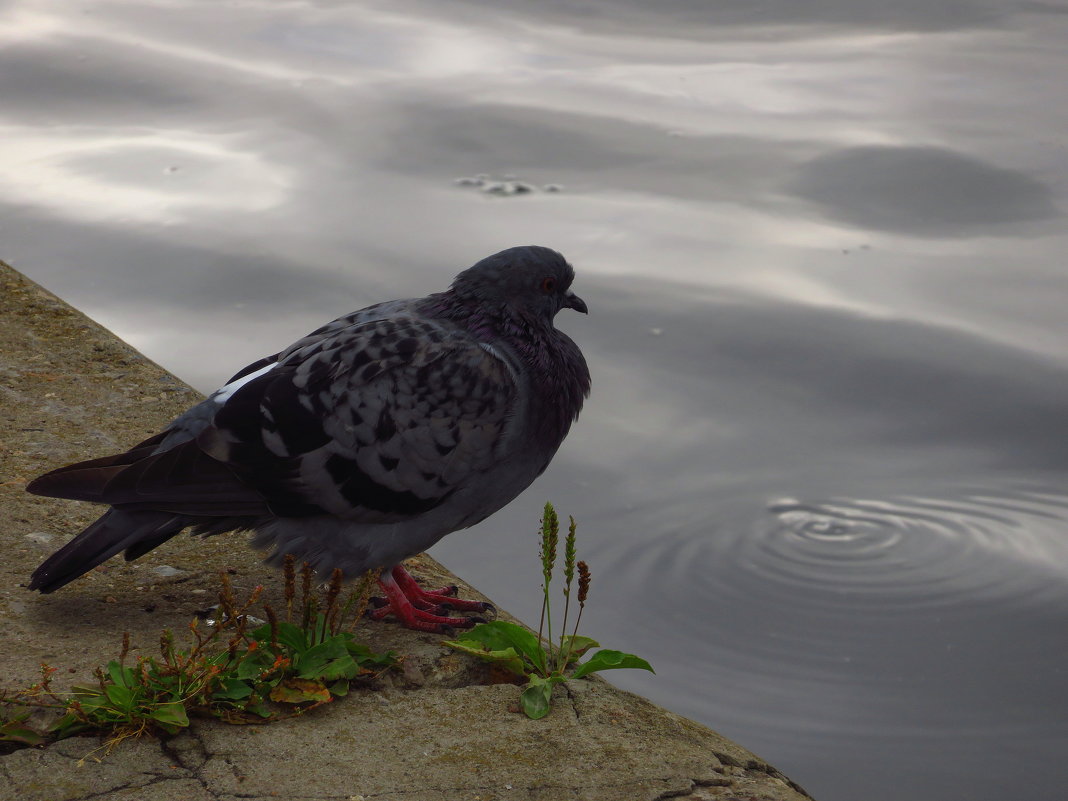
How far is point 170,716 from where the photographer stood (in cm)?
330

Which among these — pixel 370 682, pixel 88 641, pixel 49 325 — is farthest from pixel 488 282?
pixel 49 325

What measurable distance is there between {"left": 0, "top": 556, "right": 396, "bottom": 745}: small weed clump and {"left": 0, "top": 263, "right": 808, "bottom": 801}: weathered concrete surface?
2.1 inches

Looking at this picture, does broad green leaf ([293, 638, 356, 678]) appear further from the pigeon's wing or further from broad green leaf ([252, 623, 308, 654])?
the pigeon's wing

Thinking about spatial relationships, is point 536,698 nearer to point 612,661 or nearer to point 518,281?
point 612,661

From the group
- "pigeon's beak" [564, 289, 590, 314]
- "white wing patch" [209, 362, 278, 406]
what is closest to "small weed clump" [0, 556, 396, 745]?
"white wing patch" [209, 362, 278, 406]

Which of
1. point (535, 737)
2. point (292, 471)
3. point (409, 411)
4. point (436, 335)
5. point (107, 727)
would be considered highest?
point (436, 335)

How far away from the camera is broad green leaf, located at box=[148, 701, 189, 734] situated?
329 centimetres

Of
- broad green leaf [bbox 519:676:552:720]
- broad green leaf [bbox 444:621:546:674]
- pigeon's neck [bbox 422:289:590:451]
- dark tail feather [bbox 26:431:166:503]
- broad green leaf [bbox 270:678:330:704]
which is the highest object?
pigeon's neck [bbox 422:289:590:451]

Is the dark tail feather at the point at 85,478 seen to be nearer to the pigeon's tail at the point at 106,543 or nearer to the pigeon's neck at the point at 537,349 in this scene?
the pigeon's tail at the point at 106,543

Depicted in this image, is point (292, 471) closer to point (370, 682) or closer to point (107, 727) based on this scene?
point (370, 682)

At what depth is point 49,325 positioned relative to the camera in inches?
240

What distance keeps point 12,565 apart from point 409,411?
58.1 inches

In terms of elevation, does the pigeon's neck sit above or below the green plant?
above

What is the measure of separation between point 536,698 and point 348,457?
0.95 m
